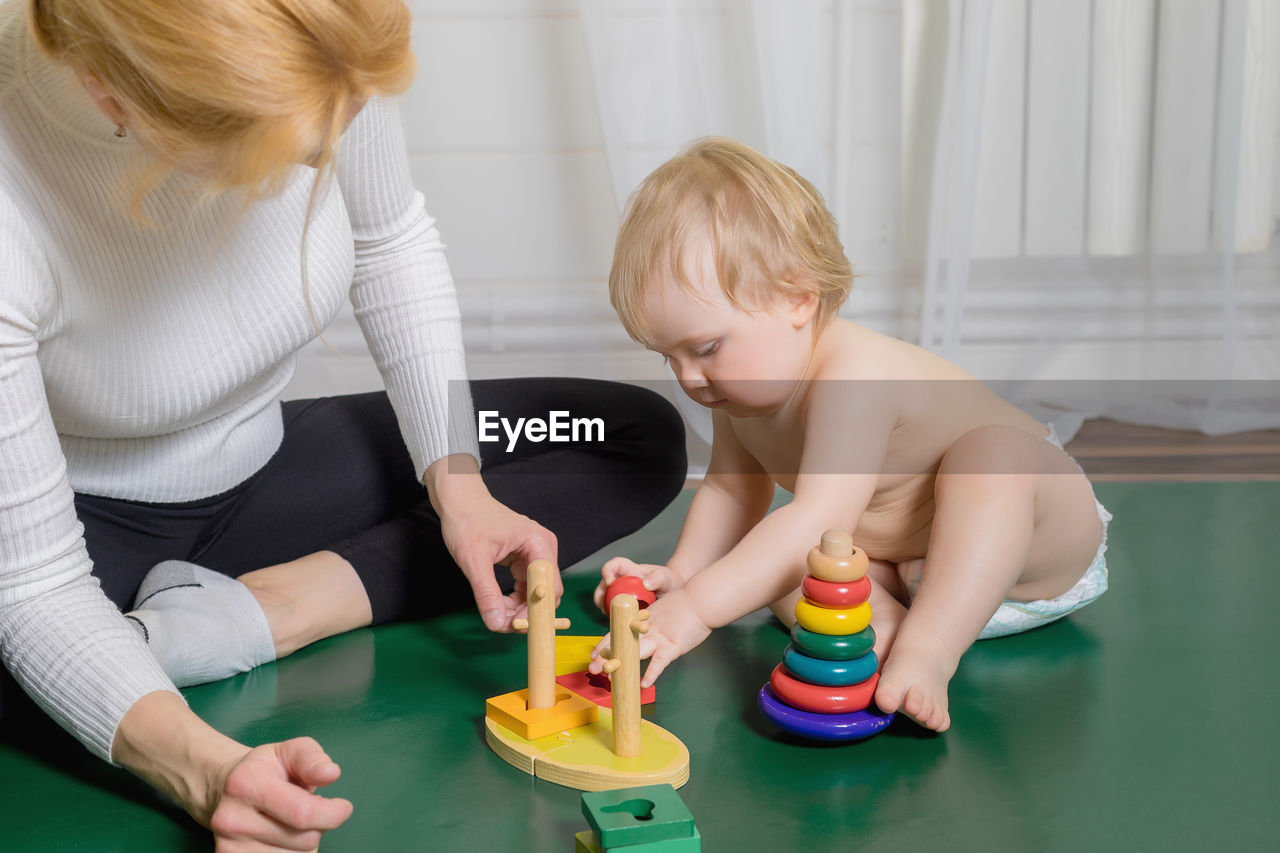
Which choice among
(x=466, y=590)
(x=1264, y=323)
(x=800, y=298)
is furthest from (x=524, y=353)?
(x=1264, y=323)

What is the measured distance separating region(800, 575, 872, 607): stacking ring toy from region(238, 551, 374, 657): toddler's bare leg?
48 centimetres

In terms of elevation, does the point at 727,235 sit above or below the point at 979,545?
above

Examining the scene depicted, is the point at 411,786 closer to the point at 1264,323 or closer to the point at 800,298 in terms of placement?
the point at 800,298

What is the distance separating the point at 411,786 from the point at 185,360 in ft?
1.28

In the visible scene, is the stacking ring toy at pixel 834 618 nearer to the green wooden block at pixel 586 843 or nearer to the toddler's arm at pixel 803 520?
the toddler's arm at pixel 803 520

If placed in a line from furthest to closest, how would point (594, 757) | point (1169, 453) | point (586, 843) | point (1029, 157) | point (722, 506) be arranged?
point (1029, 157)
point (1169, 453)
point (722, 506)
point (594, 757)
point (586, 843)

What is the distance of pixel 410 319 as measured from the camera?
3.59ft

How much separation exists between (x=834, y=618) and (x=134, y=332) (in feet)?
1.91

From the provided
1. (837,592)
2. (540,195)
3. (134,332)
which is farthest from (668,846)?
(540,195)

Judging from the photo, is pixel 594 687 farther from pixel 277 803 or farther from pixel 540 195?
pixel 540 195

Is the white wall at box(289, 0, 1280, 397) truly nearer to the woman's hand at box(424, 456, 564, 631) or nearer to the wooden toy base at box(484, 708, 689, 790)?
the woman's hand at box(424, 456, 564, 631)

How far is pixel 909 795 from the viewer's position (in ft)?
2.68

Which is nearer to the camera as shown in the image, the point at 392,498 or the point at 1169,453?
the point at 392,498

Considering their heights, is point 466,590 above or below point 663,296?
below
